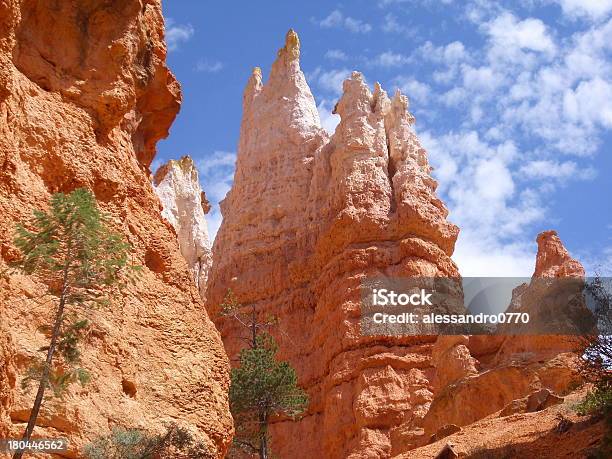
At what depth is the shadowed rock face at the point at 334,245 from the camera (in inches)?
1485

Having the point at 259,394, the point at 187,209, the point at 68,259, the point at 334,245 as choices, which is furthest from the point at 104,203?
the point at 187,209

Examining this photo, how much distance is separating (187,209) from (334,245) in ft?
62.6

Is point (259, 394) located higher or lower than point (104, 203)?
lower

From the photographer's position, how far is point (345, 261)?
42.6 metres

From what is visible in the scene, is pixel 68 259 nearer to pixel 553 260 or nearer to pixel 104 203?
pixel 104 203

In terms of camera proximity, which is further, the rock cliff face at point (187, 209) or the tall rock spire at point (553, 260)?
the rock cliff face at point (187, 209)

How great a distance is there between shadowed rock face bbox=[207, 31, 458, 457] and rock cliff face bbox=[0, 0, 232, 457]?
14630mm

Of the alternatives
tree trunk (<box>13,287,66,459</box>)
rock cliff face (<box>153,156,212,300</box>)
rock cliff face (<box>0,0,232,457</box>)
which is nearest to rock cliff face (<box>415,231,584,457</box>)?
rock cliff face (<box>0,0,232,457</box>)

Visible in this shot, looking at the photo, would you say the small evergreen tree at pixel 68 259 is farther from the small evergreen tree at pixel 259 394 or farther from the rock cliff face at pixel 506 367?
the small evergreen tree at pixel 259 394

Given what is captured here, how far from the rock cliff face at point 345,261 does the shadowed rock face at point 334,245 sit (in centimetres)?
7

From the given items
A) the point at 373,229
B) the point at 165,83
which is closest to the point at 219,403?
the point at 165,83

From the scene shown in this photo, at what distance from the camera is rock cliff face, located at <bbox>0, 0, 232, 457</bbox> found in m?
15.3

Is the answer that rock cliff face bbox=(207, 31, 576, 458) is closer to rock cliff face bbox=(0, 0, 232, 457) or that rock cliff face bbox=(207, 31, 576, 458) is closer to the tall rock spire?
the tall rock spire

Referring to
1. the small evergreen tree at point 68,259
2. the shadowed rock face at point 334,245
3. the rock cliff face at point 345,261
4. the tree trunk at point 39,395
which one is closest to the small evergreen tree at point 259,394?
the rock cliff face at point 345,261
